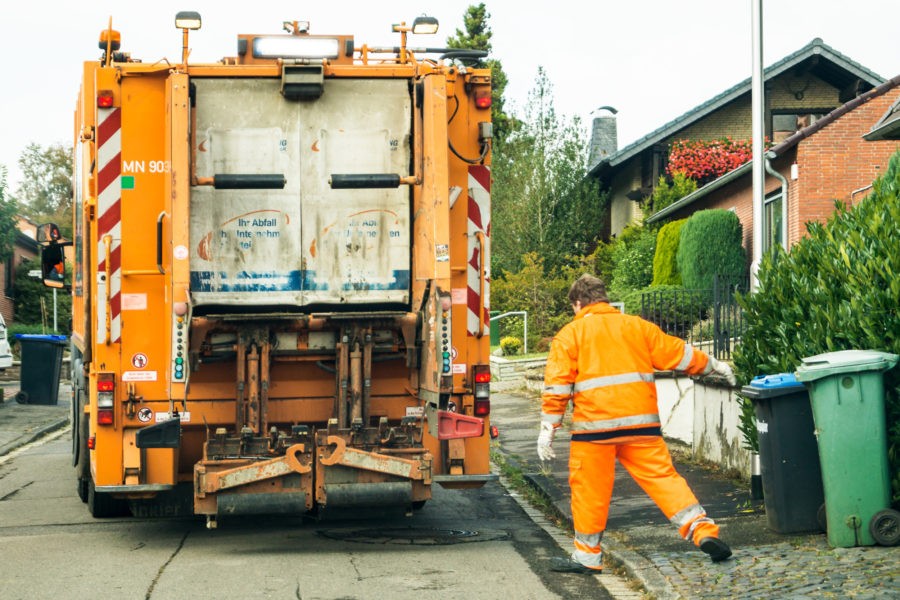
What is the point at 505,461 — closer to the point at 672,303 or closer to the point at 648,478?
the point at 648,478

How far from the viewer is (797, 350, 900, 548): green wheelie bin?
23.4 ft

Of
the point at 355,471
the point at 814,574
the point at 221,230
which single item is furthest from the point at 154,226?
the point at 814,574

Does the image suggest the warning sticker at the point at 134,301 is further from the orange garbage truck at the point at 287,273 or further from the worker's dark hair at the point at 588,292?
the worker's dark hair at the point at 588,292

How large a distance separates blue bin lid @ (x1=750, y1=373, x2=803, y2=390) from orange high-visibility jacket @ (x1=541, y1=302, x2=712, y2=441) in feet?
2.07

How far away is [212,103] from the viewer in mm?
7891

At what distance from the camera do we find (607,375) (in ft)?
23.6

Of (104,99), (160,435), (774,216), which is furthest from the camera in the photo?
(774,216)

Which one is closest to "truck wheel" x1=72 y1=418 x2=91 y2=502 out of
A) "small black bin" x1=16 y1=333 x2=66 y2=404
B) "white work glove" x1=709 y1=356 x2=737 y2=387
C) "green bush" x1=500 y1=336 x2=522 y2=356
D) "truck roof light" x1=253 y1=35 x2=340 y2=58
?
"truck roof light" x1=253 y1=35 x2=340 y2=58

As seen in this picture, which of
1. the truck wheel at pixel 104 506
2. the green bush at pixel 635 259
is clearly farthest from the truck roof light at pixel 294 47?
the green bush at pixel 635 259

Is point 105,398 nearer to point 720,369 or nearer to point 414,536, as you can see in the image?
point 414,536

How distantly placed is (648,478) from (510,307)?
23.5 meters

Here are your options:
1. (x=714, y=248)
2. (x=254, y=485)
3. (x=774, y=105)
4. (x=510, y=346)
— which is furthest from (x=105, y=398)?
(x=774, y=105)

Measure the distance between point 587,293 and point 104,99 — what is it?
10.4ft

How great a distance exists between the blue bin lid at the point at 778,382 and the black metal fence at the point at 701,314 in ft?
21.2
